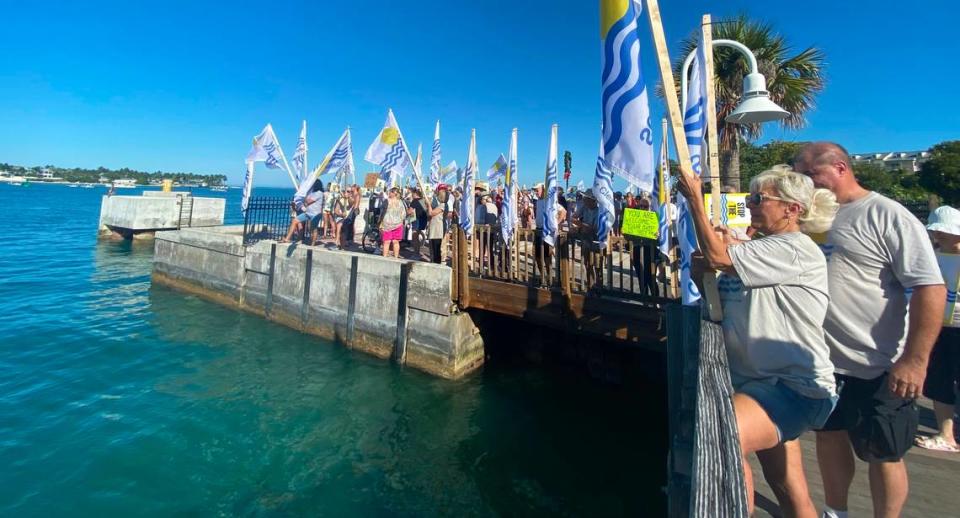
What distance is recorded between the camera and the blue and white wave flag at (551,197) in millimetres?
8164

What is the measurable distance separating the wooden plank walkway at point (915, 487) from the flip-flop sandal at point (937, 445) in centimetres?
6

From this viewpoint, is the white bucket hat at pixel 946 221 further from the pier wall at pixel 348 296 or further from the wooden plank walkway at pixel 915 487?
the pier wall at pixel 348 296

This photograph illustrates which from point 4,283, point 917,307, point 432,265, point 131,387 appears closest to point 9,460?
point 131,387

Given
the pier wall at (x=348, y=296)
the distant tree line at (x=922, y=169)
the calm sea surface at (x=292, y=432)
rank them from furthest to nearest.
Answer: the distant tree line at (x=922, y=169), the pier wall at (x=348, y=296), the calm sea surface at (x=292, y=432)

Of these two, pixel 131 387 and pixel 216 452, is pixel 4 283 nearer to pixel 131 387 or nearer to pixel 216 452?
pixel 131 387

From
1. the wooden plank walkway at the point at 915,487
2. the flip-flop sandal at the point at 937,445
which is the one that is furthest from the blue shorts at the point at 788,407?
the flip-flop sandal at the point at 937,445

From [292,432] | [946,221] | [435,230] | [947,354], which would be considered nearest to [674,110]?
[946,221]

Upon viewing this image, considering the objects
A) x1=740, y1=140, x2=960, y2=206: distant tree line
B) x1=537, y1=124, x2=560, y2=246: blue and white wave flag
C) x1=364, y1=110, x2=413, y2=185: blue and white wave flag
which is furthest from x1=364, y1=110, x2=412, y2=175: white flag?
x1=740, y1=140, x2=960, y2=206: distant tree line

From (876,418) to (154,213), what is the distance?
3633cm

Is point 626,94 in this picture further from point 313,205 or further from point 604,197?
point 313,205

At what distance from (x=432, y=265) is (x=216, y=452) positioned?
5.32 m

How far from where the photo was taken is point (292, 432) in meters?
7.70

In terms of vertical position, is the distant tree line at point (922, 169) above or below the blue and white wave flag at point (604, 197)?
above

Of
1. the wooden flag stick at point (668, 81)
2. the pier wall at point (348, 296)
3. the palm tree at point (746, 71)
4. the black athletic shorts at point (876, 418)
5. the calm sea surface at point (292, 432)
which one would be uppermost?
the palm tree at point (746, 71)
